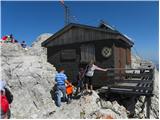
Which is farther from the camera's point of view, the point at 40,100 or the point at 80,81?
the point at 80,81

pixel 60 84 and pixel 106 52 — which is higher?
pixel 106 52

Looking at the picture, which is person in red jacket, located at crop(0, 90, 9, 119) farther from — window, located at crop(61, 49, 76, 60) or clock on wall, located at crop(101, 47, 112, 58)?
window, located at crop(61, 49, 76, 60)

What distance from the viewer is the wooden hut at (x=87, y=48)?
21281 millimetres

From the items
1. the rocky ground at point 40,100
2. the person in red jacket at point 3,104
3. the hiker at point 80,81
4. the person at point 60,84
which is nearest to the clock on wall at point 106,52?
the hiker at point 80,81

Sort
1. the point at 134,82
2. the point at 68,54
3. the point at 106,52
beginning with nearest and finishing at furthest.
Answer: the point at 134,82
the point at 106,52
the point at 68,54

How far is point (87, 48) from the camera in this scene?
2245 cm

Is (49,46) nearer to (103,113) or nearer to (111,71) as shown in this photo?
(111,71)

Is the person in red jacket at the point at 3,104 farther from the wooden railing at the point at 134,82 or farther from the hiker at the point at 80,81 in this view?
the wooden railing at the point at 134,82

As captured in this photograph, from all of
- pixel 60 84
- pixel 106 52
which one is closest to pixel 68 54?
pixel 106 52

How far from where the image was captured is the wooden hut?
2128cm

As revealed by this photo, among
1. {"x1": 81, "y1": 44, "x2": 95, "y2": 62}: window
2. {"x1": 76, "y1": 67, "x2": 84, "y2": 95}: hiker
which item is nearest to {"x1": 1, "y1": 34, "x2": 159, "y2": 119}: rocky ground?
{"x1": 76, "y1": 67, "x2": 84, "y2": 95}: hiker

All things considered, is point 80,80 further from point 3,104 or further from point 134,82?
point 3,104

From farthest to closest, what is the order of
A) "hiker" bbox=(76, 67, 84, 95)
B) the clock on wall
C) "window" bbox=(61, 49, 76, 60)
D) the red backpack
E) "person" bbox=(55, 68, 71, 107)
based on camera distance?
"window" bbox=(61, 49, 76, 60)
the clock on wall
"hiker" bbox=(76, 67, 84, 95)
"person" bbox=(55, 68, 71, 107)
the red backpack

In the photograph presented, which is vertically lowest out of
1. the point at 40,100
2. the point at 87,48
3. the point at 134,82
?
the point at 40,100
